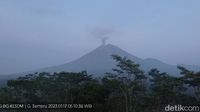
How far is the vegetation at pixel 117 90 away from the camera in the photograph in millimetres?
21062

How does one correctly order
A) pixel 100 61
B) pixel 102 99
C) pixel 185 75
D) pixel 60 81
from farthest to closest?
pixel 100 61
pixel 60 81
pixel 185 75
pixel 102 99

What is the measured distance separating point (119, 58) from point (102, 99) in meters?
6.96

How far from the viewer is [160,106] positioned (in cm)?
2303

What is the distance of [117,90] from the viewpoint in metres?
23.4

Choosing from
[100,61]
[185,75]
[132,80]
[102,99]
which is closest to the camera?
[102,99]

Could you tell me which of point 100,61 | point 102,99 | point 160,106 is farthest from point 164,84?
point 100,61

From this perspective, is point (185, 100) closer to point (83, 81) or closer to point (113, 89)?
point (113, 89)

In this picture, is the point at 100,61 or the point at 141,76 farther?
the point at 100,61

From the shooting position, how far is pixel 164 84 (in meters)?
23.5

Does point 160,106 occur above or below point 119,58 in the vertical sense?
below

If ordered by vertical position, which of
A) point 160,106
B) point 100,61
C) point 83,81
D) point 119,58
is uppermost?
point 100,61

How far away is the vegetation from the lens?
2106 cm

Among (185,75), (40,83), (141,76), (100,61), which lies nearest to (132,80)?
(141,76)

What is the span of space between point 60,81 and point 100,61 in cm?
17075
